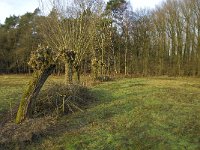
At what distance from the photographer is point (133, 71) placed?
49.8 m

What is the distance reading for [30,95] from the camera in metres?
10.9

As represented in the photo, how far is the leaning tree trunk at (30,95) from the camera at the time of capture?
35.1ft

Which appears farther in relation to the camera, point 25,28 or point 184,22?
point 25,28

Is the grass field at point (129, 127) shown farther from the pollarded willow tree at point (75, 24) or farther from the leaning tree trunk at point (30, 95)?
the pollarded willow tree at point (75, 24)

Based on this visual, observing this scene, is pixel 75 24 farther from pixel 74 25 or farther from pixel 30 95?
pixel 30 95

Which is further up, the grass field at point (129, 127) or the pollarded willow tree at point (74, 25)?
the pollarded willow tree at point (74, 25)

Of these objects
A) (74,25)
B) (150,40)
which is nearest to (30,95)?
(74,25)

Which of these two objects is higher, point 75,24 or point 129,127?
point 75,24

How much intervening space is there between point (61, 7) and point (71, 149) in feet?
83.4

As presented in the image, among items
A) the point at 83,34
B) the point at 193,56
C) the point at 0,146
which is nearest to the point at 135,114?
the point at 0,146

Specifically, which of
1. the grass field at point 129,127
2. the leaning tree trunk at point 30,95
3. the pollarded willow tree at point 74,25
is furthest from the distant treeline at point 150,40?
the leaning tree trunk at point 30,95

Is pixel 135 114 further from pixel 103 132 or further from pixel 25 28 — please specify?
pixel 25 28

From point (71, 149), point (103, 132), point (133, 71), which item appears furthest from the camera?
point (133, 71)

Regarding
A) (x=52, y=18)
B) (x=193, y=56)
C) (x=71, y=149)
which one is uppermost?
(x=52, y=18)
